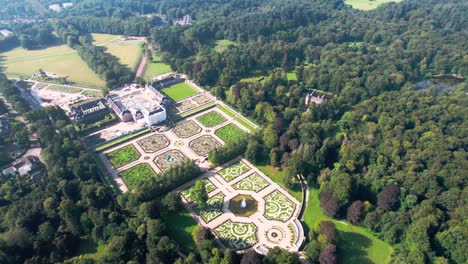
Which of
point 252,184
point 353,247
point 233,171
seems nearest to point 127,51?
point 233,171

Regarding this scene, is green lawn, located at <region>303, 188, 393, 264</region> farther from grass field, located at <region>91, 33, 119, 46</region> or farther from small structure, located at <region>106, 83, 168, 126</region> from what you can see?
grass field, located at <region>91, 33, 119, 46</region>

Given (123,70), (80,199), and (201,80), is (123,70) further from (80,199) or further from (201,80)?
(80,199)

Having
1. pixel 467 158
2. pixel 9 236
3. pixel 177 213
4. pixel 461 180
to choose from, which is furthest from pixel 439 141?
pixel 9 236

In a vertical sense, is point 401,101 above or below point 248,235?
above

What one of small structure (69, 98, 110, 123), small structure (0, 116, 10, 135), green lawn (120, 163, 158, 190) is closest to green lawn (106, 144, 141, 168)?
green lawn (120, 163, 158, 190)

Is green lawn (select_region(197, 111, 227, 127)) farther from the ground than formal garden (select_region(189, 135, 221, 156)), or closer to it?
farther from the ground

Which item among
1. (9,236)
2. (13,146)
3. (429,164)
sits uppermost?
(429,164)

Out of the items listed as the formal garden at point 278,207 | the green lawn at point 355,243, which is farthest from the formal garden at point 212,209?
the green lawn at point 355,243
